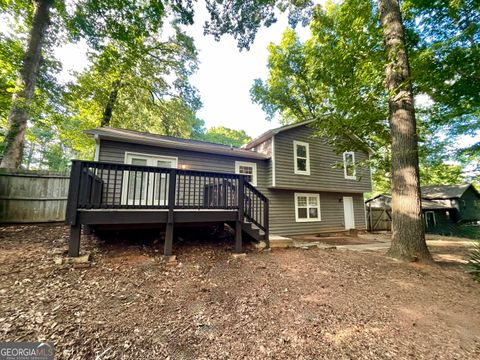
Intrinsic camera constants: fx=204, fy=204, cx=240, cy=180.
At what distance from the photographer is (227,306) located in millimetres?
3043

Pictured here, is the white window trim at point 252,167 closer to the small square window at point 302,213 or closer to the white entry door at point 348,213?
the small square window at point 302,213

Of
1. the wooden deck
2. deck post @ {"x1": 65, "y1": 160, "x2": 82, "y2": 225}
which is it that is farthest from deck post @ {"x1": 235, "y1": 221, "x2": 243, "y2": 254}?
deck post @ {"x1": 65, "y1": 160, "x2": 82, "y2": 225}

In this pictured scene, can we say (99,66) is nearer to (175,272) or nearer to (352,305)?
(175,272)

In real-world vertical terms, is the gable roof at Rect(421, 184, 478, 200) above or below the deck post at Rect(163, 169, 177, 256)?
above

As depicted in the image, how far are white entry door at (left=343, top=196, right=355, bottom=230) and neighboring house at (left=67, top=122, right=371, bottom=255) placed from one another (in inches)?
2.4

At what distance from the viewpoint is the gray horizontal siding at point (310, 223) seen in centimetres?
1027

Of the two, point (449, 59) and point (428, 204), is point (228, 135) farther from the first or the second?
point (449, 59)

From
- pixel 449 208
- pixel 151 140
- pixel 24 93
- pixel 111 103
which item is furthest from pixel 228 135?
pixel 449 208

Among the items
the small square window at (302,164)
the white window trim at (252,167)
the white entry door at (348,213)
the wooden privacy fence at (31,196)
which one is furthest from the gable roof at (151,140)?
the white entry door at (348,213)

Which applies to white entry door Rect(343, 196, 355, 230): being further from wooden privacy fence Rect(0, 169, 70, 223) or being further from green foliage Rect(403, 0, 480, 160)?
wooden privacy fence Rect(0, 169, 70, 223)

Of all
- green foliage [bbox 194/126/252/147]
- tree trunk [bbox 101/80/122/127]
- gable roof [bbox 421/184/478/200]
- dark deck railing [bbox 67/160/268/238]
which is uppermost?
green foliage [bbox 194/126/252/147]

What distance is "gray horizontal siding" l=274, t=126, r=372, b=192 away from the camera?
1013cm

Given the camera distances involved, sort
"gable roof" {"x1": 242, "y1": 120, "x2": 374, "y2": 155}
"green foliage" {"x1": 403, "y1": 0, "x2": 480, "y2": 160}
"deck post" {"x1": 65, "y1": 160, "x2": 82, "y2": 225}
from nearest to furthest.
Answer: "deck post" {"x1": 65, "y1": 160, "x2": 82, "y2": 225}, "green foliage" {"x1": 403, "y1": 0, "x2": 480, "y2": 160}, "gable roof" {"x1": 242, "y1": 120, "x2": 374, "y2": 155}

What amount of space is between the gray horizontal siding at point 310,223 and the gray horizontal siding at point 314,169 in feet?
2.39
